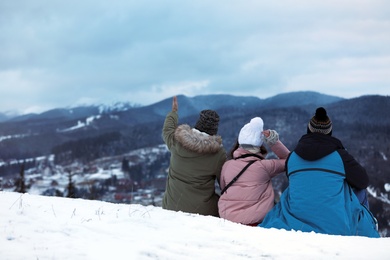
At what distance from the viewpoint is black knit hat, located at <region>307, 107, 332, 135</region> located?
21.5 ft

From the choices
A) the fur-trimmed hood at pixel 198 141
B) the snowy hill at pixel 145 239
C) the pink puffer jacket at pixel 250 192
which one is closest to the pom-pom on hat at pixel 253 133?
the pink puffer jacket at pixel 250 192

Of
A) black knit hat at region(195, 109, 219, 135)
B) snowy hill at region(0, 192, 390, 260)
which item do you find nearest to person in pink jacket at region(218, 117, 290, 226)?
black knit hat at region(195, 109, 219, 135)

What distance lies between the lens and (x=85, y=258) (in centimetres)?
440

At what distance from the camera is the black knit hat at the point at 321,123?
258 inches

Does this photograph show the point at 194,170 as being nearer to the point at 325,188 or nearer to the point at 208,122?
the point at 208,122

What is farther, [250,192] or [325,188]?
[250,192]

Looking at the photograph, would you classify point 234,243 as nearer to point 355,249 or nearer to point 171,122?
point 355,249

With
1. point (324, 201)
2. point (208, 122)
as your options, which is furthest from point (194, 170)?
point (324, 201)

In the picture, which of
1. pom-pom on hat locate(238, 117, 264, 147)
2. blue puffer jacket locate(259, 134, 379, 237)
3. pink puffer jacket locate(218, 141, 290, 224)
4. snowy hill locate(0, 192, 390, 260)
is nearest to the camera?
snowy hill locate(0, 192, 390, 260)

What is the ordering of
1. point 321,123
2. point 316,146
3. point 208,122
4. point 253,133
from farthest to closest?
1. point 208,122
2. point 253,133
3. point 321,123
4. point 316,146

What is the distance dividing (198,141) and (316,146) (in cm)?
220

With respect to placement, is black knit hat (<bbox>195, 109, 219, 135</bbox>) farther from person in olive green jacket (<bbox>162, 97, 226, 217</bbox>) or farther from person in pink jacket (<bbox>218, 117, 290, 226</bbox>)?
person in pink jacket (<bbox>218, 117, 290, 226</bbox>)

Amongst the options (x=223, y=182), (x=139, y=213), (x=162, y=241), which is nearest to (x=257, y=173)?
(x=223, y=182)

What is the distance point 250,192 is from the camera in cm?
726
